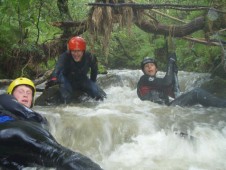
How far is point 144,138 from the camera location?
4.88 m

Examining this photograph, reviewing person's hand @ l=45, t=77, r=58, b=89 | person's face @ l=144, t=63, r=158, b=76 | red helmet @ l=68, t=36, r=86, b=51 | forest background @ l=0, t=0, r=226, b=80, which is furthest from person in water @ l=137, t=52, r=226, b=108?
person's hand @ l=45, t=77, r=58, b=89

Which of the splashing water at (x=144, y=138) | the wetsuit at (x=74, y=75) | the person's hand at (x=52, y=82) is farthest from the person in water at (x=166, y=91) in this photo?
the person's hand at (x=52, y=82)

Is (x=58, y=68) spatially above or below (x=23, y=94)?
above

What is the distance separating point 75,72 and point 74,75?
0.34ft

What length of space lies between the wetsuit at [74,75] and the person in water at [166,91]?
118cm

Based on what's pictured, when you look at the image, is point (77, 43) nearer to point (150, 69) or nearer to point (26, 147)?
point (150, 69)

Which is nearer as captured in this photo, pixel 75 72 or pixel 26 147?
pixel 26 147

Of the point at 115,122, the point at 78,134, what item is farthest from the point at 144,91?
the point at 78,134

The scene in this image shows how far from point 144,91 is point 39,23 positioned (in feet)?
11.1

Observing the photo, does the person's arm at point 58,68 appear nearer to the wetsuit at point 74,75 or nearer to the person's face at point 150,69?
the wetsuit at point 74,75

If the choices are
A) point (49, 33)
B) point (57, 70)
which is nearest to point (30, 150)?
point (57, 70)

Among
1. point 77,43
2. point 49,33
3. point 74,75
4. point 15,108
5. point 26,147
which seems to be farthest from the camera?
point 49,33

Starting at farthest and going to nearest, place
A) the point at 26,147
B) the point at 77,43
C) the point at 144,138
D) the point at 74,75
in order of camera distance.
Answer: the point at 74,75, the point at 77,43, the point at 144,138, the point at 26,147

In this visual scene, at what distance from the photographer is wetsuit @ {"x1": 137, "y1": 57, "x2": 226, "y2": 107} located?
266 inches
